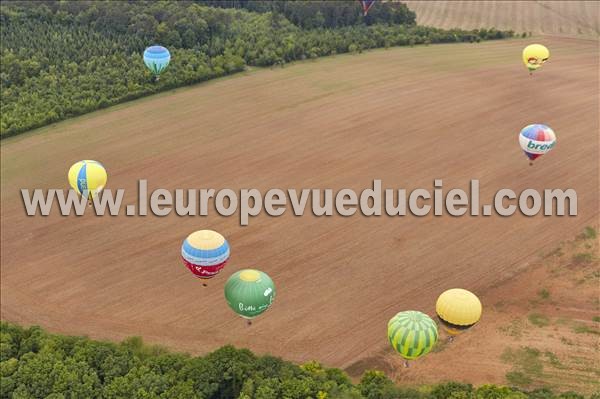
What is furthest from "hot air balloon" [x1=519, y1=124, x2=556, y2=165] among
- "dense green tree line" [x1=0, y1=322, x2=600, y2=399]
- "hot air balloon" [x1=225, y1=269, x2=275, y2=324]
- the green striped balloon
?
"hot air balloon" [x1=225, y1=269, x2=275, y2=324]

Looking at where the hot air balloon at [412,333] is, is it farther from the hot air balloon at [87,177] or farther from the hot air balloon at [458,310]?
the hot air balloon at [87,177]

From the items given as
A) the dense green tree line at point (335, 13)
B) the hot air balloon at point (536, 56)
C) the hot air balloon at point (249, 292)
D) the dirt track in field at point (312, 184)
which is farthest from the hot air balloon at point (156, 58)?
the hot air balloon at point (536, 56)

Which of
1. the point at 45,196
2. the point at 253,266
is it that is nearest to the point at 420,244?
the point at 253,266

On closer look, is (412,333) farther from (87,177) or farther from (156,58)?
(156,58)

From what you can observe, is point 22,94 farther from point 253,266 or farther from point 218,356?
point 218,356

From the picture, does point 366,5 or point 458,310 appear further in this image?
point 366,5

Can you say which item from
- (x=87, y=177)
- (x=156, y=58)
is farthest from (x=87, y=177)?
(x=156, y=58)
